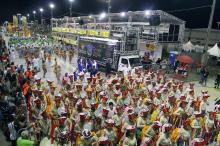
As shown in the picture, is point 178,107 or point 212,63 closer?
point 178,107

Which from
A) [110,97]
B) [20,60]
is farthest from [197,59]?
[110,97]

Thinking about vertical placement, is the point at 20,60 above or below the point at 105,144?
below

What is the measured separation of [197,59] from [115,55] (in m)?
15.0

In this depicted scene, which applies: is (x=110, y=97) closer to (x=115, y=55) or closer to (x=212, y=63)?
(x=115, y=55)

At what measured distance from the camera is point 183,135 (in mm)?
8016

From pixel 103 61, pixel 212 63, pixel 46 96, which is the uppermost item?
pixel 46 96

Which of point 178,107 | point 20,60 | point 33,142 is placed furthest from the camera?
point 20,60

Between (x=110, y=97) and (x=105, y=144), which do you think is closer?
(x=105, y=144)

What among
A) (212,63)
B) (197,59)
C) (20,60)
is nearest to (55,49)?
(20,60)

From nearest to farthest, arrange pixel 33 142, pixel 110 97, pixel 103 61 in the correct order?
pixel 33 142 → pixel 110 97 → pixel 103 61

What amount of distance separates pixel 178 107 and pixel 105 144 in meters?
4.70

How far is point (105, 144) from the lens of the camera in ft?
21.2

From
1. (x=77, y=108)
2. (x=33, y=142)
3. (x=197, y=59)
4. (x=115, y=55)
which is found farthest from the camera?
(x=197, y=59)

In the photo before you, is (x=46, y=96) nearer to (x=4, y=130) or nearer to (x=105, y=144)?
(x=4, y=130)
